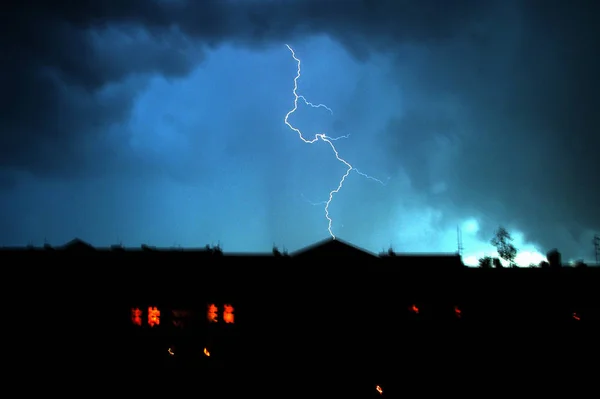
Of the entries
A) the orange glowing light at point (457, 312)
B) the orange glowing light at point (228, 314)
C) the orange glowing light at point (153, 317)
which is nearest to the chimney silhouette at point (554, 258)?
the orange glowing light at point (457, 312)

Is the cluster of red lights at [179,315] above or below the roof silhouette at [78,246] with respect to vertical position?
below

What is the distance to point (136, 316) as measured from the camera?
2684 cm

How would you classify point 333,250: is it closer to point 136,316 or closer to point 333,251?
point 333,251

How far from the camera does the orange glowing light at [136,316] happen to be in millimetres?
26766

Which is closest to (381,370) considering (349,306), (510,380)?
(349,306)

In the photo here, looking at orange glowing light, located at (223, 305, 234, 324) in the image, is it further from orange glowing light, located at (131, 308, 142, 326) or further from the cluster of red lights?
orange glowing light, located at (131, 308, 142, 326)

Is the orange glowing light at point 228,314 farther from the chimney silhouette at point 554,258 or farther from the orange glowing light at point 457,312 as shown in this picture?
the chimney silhouette at point 554,258

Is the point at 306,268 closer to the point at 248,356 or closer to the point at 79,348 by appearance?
the point at 248,356

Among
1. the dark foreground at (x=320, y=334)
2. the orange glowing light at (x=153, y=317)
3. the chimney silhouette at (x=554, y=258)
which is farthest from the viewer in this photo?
the chimney silhouette at (x=554, y=258)

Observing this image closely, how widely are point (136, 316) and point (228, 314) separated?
183 inches

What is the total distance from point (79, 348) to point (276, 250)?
11.2m

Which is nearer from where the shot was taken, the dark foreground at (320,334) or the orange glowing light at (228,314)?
the dark foreground at (320,334)

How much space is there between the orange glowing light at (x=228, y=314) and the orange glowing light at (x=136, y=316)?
4.23 m

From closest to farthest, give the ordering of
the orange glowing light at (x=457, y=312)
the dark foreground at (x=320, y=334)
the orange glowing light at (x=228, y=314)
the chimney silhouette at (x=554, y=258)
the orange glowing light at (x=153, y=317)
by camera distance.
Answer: the dark foreground at (x=320, y=334) → the orange glowing light at (x=457, y=312) → the orange glowing light at (x=153, y=317) → the orange glowing light at (x=228, y=314) → the chimney silhouette at (x=554, y=258)
